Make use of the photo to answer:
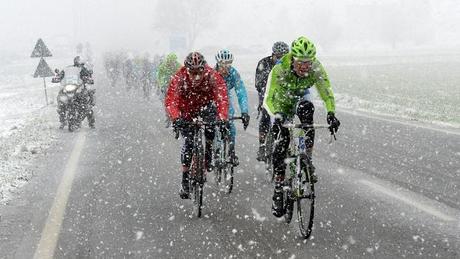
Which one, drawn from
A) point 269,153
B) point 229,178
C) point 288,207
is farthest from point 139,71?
point 288,207

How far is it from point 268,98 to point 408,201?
2.39m

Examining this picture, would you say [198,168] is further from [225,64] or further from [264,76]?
[264,76]

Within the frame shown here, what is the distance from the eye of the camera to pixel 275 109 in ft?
20.1

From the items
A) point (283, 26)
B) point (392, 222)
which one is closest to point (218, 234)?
point (392, 222)

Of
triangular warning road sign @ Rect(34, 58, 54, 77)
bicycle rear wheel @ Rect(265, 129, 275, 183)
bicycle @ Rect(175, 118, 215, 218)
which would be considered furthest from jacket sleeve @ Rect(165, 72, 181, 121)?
triangular warning road sign @ Rect(34, 58, 54, 77)

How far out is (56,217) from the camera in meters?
6.59

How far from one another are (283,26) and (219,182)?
114345 millimetres

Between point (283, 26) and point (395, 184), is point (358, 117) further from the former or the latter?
point (283, 26)

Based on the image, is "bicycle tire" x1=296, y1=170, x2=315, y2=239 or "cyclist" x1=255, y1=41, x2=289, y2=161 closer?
"bicycle tire" x1=296, y1=170, x2=315, y2=239

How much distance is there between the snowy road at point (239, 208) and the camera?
17.5ft

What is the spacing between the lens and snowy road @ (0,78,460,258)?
5344mm

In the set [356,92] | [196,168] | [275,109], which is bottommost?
[356,92]

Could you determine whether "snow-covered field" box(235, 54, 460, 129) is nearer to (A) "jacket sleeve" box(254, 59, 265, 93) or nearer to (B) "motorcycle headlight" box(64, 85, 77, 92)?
(A) "jacket sleeve" box(254, 59, 265, 93)

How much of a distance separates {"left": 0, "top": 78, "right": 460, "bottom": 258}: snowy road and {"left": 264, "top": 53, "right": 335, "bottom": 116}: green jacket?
4.35 feet
